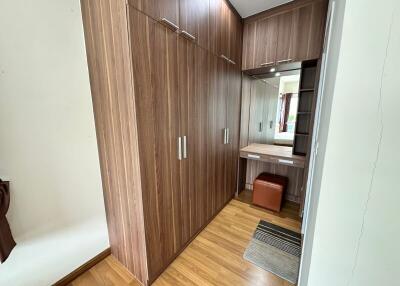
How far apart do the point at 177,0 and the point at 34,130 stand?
142 cm

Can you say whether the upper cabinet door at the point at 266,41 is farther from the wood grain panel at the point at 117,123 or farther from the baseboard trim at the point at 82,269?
the baseboard trim at the point at 82,269

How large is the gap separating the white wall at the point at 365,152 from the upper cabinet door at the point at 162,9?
1072 mm

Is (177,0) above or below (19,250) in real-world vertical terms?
above

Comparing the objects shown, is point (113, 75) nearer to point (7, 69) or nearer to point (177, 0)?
point (7, 69)

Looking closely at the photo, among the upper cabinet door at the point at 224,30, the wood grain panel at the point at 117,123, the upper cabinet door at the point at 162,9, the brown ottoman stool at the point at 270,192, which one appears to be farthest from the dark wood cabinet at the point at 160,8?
the brown ottoman stool at the point at 270,192

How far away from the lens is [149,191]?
1.23 m

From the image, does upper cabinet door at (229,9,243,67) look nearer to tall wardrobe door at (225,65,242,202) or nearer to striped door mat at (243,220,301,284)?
tall wardrobe door at (225,65,242,202)

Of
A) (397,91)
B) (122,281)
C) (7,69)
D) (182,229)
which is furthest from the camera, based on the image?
(182,229)

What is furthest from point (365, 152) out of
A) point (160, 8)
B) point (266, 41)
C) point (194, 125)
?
point (266, 41)

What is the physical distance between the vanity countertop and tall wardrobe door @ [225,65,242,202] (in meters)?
0.23

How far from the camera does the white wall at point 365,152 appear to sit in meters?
0.45

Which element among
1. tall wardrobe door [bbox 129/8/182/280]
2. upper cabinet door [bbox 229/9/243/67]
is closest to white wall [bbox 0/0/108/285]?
tall wardrobe door [bbox 129/8/182/280]

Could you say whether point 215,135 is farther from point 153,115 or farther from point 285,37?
point 285,37

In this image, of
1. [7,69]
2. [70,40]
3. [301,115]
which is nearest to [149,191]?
[7,69]
